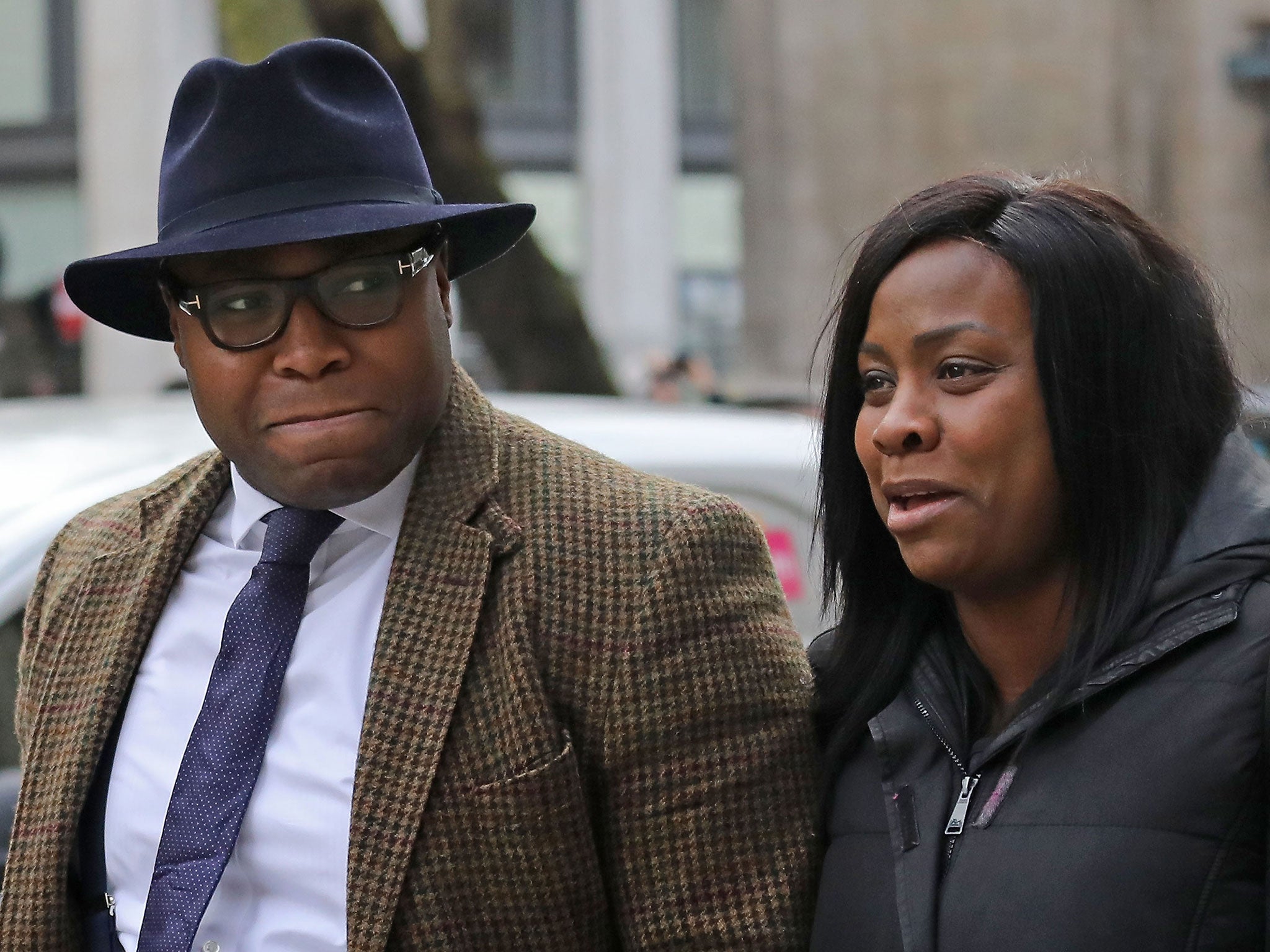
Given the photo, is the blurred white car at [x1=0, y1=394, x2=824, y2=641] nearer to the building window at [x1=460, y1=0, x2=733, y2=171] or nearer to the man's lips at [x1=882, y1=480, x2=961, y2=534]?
the man's lips at [x1=882, y1=480, x2=961, y2=534]

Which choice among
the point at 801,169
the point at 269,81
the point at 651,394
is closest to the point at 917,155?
the point at 801,169

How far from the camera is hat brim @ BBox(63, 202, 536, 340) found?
2.36 metres

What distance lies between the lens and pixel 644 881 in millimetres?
2355

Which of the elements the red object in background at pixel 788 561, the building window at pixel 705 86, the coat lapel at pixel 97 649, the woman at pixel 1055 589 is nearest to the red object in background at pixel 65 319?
the red object in background at pixel 788 561

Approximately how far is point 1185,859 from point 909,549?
1.67 feet

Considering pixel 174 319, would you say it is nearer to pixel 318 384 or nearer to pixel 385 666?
pixel 318 384

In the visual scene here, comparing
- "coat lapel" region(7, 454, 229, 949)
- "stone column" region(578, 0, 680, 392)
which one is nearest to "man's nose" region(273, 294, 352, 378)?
"coat lapel" region(7, 454, 229, 949)

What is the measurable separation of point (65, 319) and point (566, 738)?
13634 mm

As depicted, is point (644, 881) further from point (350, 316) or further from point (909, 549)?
point (350, 316)

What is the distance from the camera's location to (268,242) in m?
2.34

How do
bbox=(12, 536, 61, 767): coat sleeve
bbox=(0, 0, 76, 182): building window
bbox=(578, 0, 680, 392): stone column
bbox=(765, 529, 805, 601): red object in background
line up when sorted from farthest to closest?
bbox=(578, 0, 680, 392): stone column → bbox=(0, 0, 76, 182): building window → bbox=(765, 529, 805, 601): red object in background → bbox=(12, 536, 61, 767): coat sleeve

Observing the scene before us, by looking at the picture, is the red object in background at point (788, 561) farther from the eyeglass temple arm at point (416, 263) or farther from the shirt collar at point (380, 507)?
the eyeglass temple arm at point (416, 263)

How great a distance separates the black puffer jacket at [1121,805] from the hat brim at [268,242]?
955mm

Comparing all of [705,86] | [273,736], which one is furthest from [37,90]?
[273,736]
